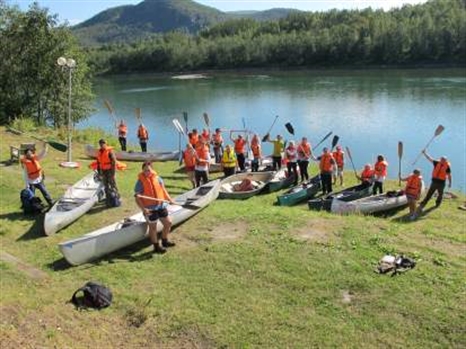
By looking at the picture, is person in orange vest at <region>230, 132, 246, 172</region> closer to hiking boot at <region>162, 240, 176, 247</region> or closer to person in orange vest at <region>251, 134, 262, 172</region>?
person in orange vest at <region>251, 134, 262, 172</region>

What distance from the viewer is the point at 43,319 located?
800cm

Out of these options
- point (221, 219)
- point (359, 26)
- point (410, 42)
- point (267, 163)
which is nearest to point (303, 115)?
point (267, 163)

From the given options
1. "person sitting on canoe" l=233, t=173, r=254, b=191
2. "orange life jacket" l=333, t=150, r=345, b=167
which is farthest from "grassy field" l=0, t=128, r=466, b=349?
"orange life jacket" l=333, t=150, r=345, b=167

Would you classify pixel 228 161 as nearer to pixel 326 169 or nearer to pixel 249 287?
pixel 326 169

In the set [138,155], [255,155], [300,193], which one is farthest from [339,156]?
[138,155]

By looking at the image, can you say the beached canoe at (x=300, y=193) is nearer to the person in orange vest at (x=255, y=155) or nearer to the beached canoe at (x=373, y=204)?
the beached canoe at (x=373, y=204)

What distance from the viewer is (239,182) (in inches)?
674

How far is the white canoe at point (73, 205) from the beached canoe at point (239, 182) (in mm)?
3504

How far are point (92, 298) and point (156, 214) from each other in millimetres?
2366

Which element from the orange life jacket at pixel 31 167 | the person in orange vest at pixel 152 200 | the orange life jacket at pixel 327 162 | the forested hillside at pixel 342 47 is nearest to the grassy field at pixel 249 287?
the person in orange vest at pixel 152 200

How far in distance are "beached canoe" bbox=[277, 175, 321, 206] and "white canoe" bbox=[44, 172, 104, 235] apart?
4906 millimetres

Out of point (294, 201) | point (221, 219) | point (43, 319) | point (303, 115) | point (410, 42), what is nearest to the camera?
point (43, 319)

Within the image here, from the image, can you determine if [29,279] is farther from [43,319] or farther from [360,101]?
[360,101]

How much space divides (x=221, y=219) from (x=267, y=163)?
882 centimetres
